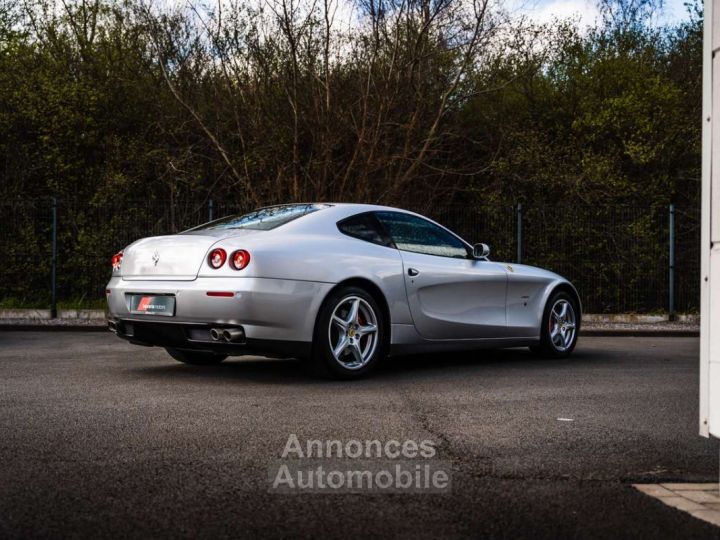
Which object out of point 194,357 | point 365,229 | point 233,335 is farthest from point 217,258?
point 194,357

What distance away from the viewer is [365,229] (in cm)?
771

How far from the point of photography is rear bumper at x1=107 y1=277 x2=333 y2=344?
21.7ft

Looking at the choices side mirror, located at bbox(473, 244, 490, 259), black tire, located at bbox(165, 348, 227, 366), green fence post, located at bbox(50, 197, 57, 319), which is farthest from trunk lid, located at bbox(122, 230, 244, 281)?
green fence post, located at bbox(50, 197, 57, 319)

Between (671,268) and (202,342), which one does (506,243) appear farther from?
(202,342)

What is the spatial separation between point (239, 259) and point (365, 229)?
1416 millimetres

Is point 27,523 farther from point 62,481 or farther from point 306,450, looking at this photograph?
point 306,450

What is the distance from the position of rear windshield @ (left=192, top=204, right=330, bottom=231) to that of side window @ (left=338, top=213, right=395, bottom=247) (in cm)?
28

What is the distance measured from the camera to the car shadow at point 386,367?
7.35m

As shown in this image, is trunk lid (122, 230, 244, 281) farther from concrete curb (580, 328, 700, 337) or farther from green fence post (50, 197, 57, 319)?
green fence post (50, 197, 57, 319)

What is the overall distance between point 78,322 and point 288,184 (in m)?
4.81

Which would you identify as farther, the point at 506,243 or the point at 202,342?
the point at 506,243

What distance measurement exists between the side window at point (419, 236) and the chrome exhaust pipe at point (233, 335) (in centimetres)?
182

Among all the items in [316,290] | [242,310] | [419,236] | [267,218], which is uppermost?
[267,218]

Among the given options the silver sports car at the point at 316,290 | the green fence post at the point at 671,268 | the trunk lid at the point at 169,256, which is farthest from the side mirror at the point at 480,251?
the green fence post at the point at 671,268
